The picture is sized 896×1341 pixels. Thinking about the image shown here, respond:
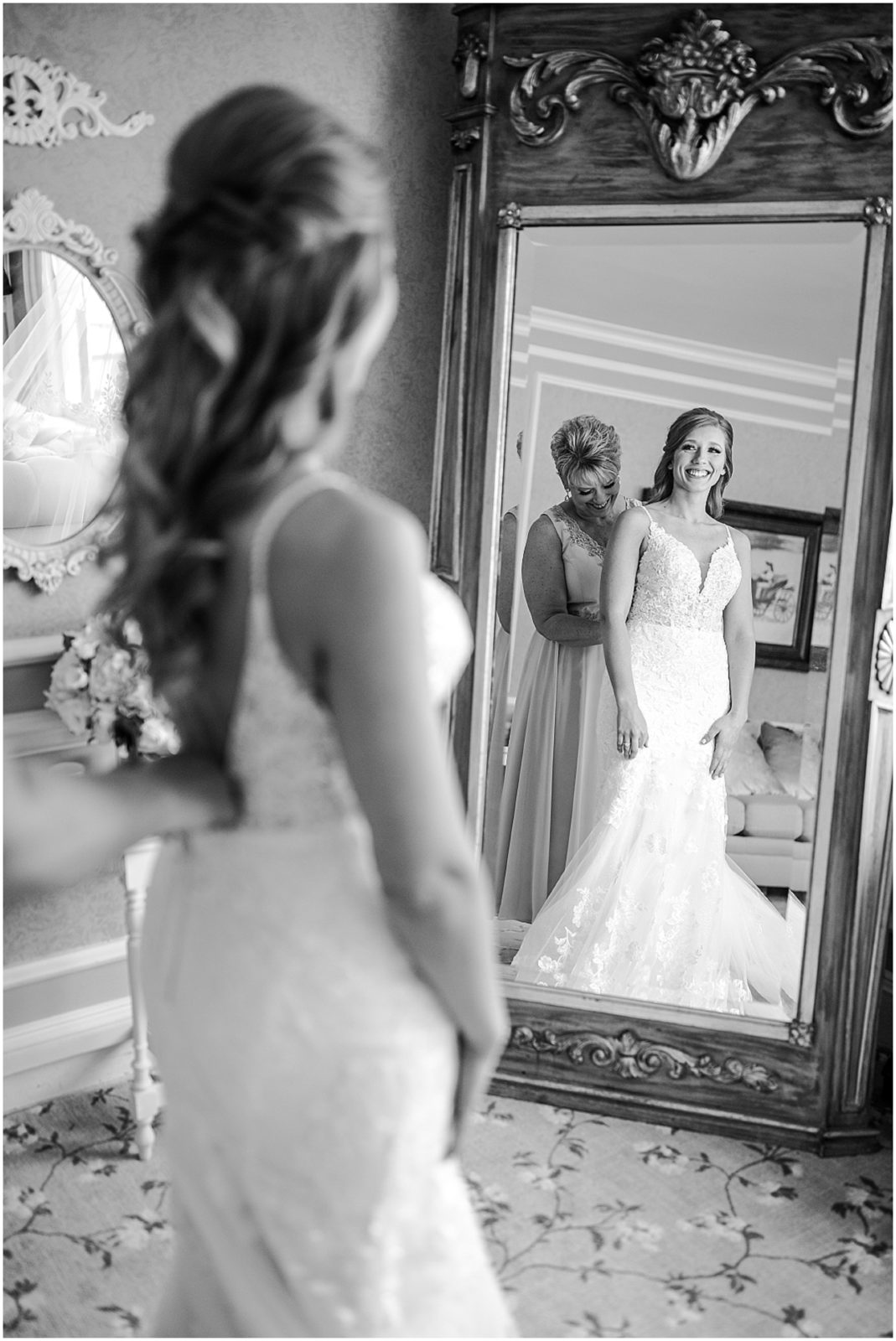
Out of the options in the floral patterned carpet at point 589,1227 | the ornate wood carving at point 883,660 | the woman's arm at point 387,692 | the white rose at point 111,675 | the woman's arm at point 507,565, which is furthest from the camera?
the woman's arm at point 507,565

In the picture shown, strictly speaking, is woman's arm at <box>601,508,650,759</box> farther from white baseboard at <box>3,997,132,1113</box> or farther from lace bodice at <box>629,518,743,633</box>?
white baseboard at <box>3,997,132,1113</box>

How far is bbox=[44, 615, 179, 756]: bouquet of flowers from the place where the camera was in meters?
2.29

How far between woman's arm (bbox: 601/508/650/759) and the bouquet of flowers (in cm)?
100

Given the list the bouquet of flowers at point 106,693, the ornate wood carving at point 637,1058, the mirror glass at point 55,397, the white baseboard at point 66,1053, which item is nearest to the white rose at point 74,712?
the bouquet of flowers at point 106,693

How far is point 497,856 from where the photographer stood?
9.30 feet

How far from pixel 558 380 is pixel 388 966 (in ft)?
5.75

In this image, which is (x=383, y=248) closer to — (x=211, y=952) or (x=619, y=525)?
(x=211, y=952)

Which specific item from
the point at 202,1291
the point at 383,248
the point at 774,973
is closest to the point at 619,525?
the point at 774,973

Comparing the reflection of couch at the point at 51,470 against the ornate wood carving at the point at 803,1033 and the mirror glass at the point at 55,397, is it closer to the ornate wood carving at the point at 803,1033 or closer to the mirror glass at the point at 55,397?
the mirror glass at the point at 55,397

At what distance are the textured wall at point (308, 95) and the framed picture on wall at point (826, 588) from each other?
108 cm

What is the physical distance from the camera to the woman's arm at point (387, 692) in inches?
41.8

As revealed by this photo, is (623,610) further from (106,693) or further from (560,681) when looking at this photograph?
(106,693)

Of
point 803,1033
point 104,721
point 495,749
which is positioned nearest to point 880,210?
point 495,749

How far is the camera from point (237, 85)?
105 inches
